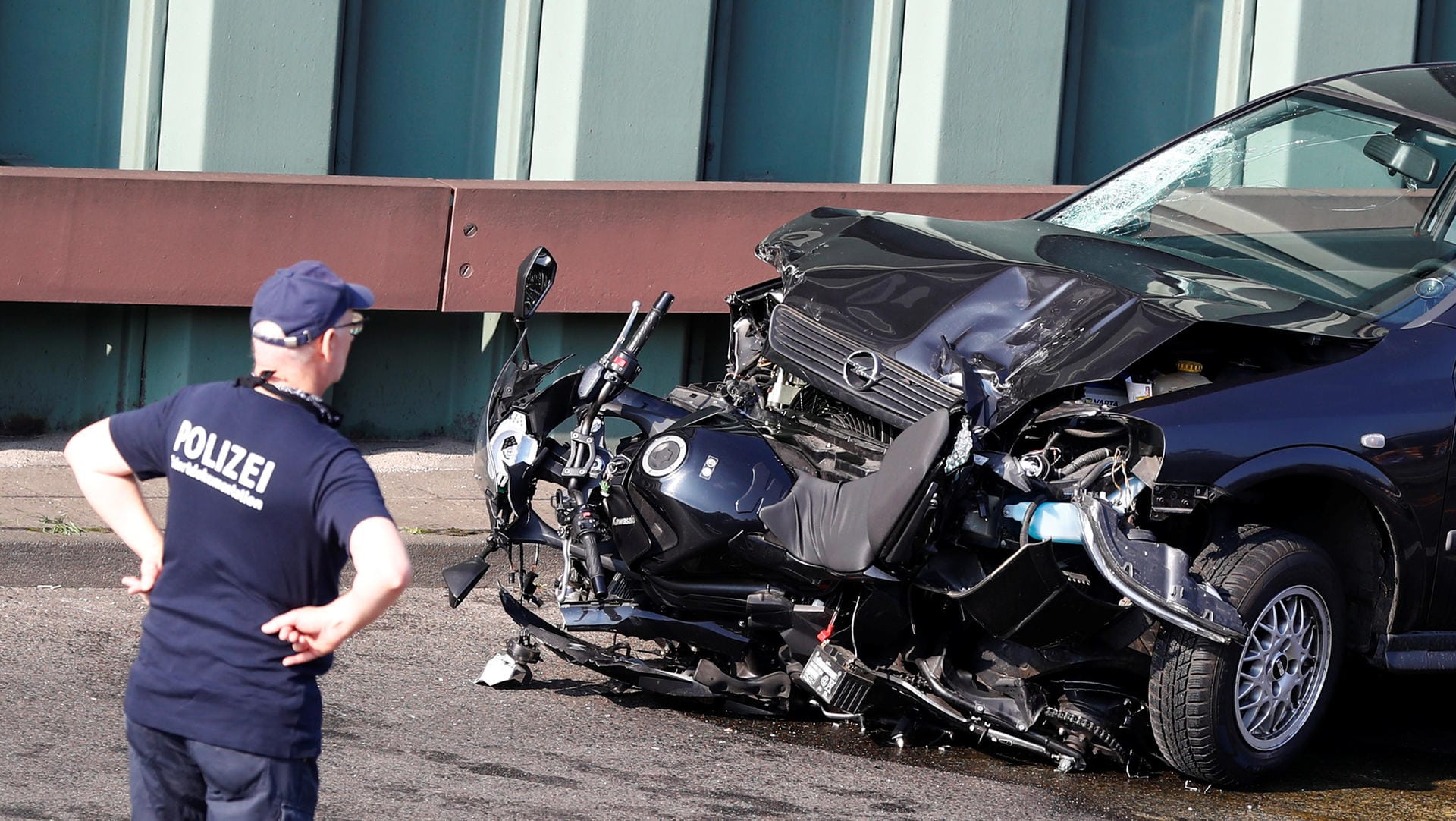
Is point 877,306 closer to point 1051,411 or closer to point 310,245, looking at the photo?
point 1051,411

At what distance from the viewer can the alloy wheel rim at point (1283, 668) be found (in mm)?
5156

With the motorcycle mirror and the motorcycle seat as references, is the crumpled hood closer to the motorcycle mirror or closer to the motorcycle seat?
the motorcycle seat

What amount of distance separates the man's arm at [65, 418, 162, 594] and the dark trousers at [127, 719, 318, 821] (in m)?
0.34

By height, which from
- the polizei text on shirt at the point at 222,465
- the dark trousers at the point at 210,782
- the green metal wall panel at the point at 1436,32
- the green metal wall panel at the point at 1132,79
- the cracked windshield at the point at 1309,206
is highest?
the green metal wall panel at the point at 1436,32

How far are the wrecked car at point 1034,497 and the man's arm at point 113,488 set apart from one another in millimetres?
2166

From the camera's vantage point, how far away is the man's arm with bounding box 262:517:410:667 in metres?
2.97

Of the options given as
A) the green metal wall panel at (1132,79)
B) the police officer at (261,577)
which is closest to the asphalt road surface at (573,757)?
the police officer at (261,577)

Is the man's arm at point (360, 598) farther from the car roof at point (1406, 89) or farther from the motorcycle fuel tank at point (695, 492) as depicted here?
the car roof at point (1406, 89)

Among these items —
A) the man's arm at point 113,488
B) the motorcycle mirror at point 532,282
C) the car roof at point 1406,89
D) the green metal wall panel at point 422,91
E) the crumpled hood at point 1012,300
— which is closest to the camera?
the man's arm at point 113,488

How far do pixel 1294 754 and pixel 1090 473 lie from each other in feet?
3.97

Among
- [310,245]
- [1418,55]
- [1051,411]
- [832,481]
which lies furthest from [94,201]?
[1418,55]

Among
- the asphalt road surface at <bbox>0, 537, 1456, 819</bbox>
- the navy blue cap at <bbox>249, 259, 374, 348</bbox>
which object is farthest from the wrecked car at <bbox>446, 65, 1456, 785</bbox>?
the navy blue cap at <bbox>249, 259, 374, 348</bbox>

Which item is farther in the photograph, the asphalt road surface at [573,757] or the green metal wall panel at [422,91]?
the green metal wall panel at [422,91]

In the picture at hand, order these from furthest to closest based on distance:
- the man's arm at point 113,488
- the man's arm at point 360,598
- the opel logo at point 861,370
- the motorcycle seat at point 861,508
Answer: the opel logo at point 861,370, the motorcycle seat at point 861,508, the man's arm at point 113,488, the man's arm at point 360,598
